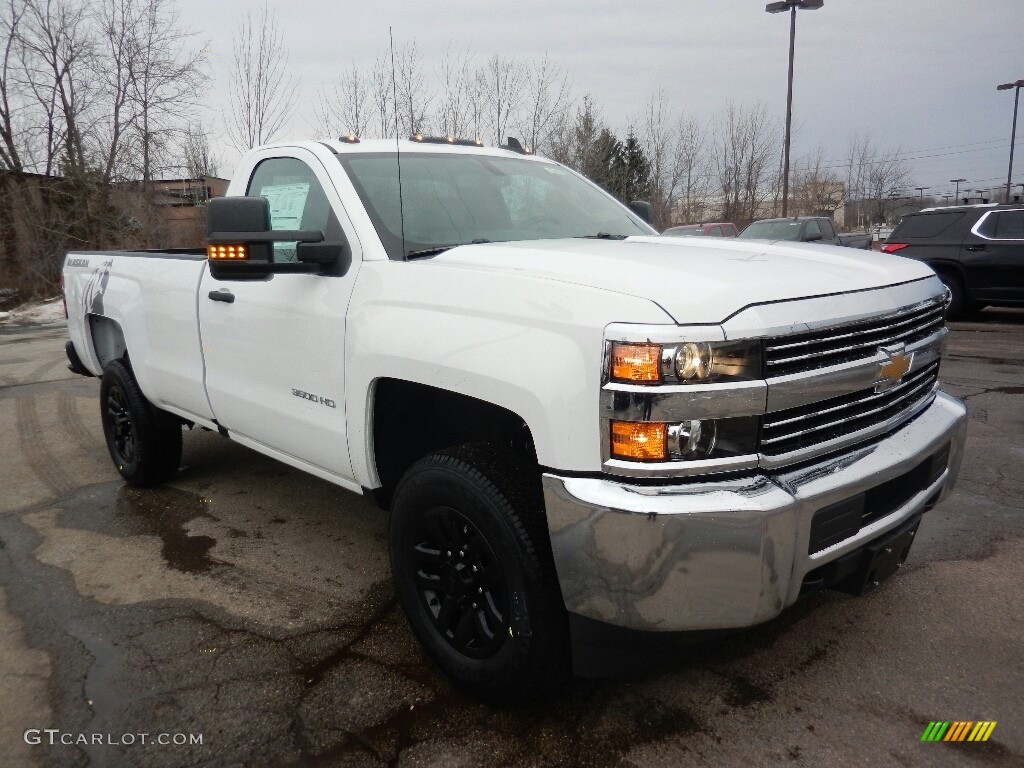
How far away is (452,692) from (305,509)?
2083 millimetres

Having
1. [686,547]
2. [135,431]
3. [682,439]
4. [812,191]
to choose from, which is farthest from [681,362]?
[812,191]

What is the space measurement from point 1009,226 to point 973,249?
20.8 inches

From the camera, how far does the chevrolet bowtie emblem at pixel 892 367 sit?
236 centimetres

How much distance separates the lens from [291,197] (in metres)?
3.47

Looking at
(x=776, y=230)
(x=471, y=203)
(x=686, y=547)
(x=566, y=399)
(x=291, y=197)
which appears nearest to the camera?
(x=686, y=547)

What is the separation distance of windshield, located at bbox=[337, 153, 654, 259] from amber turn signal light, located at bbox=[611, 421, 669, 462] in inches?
46.7

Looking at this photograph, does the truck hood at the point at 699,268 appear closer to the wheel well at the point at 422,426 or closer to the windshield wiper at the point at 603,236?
the windshield wiper at the point at 603,236

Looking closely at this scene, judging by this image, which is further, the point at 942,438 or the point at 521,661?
the point at 942,438

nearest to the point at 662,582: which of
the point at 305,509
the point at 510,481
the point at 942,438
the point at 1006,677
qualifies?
the point at 510,481

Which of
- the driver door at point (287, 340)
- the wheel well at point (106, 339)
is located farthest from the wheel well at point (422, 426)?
the wheel well at point (106, 339)

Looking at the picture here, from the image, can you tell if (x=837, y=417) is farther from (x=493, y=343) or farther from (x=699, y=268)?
(x=493, y=343)

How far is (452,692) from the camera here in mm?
2619

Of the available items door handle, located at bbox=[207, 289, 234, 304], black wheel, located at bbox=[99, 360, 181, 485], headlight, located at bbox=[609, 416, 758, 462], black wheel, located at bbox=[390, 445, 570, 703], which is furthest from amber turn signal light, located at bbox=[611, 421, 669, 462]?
black wheel, located at bbox=[99, 360, 181, 485]

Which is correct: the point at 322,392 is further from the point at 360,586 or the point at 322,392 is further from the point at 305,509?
the point at 305,509
